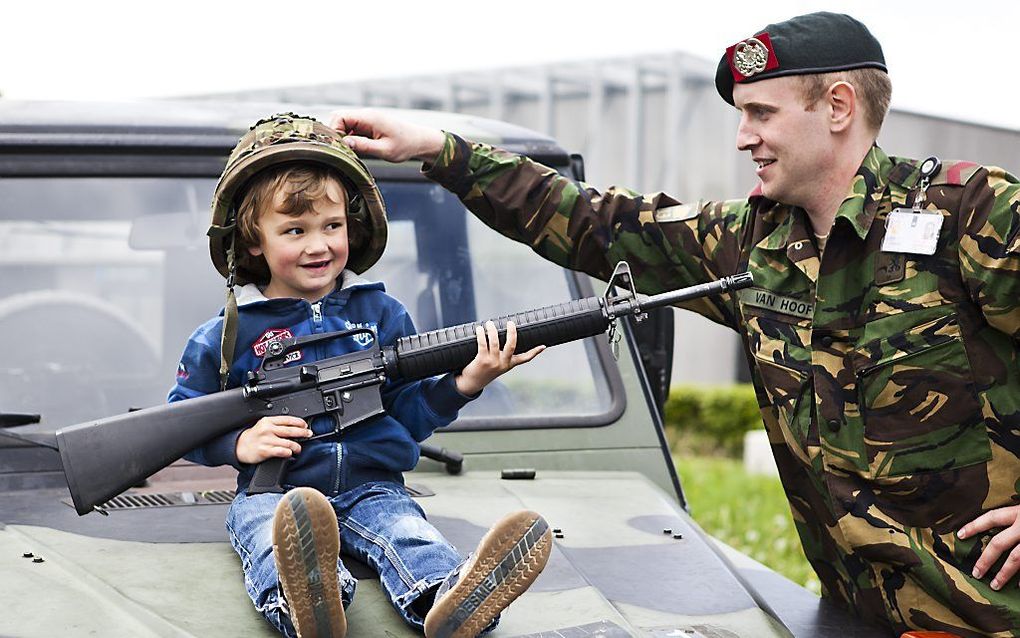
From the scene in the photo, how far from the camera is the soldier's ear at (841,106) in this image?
9.12ft

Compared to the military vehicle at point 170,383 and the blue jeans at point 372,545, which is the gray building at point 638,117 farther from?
the blue jeans at point 372,545

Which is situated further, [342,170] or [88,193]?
[88,193]

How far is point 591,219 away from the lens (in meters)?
3.11

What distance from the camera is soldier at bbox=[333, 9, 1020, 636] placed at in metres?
2.58

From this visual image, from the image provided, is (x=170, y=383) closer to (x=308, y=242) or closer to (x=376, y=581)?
(x=308, y=242)

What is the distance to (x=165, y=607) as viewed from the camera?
214 centimetres

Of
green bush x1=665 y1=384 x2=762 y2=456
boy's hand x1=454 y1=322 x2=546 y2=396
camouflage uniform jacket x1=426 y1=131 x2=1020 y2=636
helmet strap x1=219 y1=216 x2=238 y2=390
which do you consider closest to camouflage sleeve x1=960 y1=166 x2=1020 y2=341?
camouflage uniform jacket x1=426 y1=131 x2=1020 y2=636

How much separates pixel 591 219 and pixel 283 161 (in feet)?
2.71

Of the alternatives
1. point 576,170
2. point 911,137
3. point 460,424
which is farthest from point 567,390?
point 911,137

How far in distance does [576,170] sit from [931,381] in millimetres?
1242

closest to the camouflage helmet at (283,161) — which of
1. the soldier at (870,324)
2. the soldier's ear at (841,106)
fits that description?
the soldier at (870,324)

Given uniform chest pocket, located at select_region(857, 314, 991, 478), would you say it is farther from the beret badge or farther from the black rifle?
the beret badge

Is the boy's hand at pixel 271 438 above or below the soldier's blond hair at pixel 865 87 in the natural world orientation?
below

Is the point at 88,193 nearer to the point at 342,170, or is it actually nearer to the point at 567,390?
the point at 342,170
